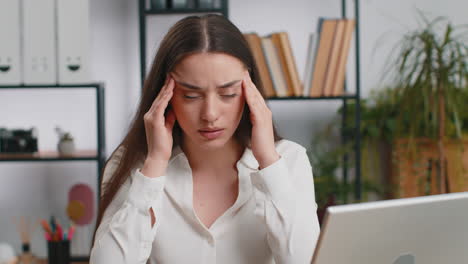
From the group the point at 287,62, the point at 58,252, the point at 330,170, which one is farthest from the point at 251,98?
the point at 330,170

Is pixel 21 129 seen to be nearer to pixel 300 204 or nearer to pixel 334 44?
pixel 334 44

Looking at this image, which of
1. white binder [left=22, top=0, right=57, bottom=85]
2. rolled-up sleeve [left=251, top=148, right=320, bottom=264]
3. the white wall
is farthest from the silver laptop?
the white wall

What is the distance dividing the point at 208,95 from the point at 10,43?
147 cm

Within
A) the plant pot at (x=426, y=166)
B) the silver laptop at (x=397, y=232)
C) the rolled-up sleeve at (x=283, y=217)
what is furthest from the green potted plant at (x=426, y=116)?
the silver laptop at (x=397, y=232)

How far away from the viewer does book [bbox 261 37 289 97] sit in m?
2.60

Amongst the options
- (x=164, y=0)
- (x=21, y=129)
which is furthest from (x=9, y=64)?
(x=164, y=0)

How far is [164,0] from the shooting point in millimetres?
2641

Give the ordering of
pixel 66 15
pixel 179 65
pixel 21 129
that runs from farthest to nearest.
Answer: pixel 21 129, pixel 66 15, pixel 179 65

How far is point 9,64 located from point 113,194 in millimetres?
1284

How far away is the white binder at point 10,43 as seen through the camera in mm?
2500

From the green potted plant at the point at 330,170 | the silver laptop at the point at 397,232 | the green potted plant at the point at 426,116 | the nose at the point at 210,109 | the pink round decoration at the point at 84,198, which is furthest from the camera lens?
the green potted plant at the point at 330,170

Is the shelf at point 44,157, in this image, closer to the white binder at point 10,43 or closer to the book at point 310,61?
the white binder at point 10,43

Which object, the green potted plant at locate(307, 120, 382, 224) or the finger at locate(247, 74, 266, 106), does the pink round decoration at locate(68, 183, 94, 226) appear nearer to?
the green potted plant at locate(307, 120, 382, 224)

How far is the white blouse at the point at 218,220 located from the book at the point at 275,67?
1.07 metres
